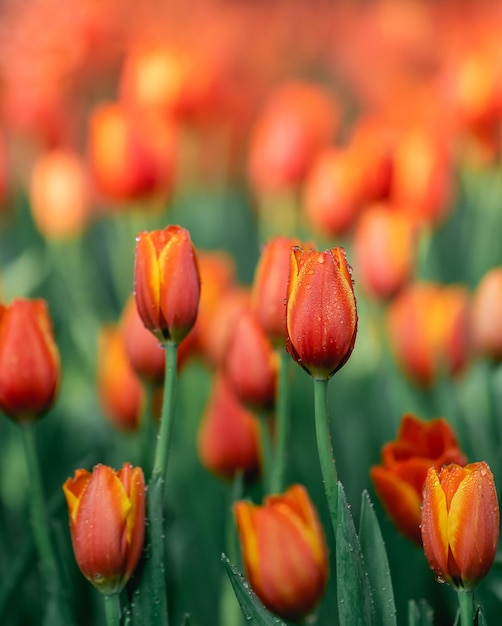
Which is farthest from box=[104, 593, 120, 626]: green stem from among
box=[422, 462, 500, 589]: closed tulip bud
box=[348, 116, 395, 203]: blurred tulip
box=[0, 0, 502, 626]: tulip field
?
box=[348, 116, 395, 203]: blurred tulip

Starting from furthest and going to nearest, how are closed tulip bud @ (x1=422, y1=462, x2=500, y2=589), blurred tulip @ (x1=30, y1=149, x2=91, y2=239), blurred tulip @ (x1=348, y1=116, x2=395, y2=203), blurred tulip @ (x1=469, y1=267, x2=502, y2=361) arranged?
blurred tulip @ (x1=30, y1=149, x2=91, y2=239) → blurred tulip @ (x1=348, y1=116, x2=395, y2=203) → blurred tulip @ (x1=469, y1=267, x2=502, y2=361) → closed tulip bud @ (x1=422, y1=462, x2=500, y2=589)

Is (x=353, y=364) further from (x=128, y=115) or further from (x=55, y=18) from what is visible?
(x=55, y=18)

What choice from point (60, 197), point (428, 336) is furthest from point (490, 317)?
point (60, 197)

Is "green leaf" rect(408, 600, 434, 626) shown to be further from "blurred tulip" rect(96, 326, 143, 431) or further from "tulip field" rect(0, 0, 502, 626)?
"blurred tulip" rect(96, 326, 143, 431)

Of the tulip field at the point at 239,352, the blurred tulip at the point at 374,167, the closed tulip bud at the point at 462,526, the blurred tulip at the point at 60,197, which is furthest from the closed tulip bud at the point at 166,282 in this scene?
the blurred tulip at the point at 60,197

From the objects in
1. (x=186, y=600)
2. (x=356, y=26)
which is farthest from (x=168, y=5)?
(x=186, y=600)

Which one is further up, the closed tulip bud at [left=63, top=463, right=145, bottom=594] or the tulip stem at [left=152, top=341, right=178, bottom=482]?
the tulip stem at [left=152, top=341, right=178, bottom=482]

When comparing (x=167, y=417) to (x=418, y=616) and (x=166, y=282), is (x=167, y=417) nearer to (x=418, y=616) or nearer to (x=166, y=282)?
(x=166, y=282)
